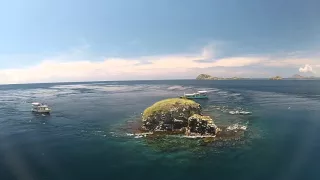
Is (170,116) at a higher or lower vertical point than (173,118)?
higher

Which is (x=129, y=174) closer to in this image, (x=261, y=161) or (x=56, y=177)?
(x=56, y=177)

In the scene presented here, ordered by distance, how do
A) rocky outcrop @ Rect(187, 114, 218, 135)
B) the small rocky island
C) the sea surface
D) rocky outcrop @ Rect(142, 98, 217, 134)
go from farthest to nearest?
1. rocky outcrop @ Rect(142, 98, 217, 134)
2. the small rocky island
3. rocky outcrop @ Rect(187, 114, 218, 135)
4. the sea surface

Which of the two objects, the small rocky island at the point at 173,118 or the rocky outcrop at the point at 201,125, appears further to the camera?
the small rocky island at the point at 173,118

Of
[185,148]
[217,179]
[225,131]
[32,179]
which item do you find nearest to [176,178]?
[217,179]

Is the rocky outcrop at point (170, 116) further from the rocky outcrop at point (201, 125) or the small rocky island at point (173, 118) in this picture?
the rocky outcrop at point (201, 125)

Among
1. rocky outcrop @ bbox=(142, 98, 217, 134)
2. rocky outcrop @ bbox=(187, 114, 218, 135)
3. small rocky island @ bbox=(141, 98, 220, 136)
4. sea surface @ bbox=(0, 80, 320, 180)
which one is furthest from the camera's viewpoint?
rocky outcrop @ bbox=(142, 98, 217, 134)

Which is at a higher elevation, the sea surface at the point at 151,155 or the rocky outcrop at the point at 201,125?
the rocky outcrop at the point at 201,125

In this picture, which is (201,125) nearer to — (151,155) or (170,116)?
(170,116)

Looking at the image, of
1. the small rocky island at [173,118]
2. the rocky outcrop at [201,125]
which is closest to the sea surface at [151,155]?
the rocky outcrop at [201,125]

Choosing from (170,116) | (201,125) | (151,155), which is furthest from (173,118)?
(151,155)

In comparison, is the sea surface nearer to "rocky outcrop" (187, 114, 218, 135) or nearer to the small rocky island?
"rocky outcrop" (187, 114, 218, 135)

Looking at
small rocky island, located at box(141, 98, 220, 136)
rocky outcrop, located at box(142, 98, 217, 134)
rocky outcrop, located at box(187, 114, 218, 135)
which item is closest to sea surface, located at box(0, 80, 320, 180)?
rocky outcrop, located at box(187, 114, 218, 135)
